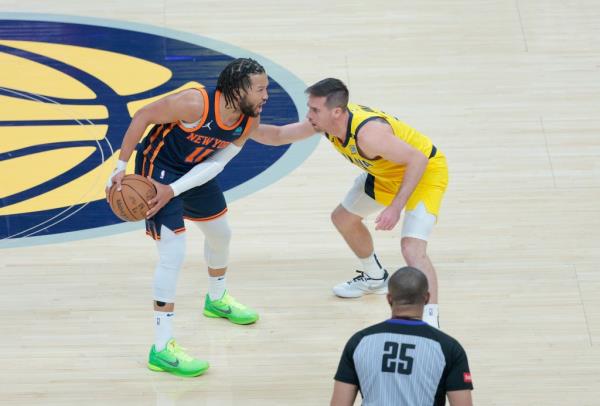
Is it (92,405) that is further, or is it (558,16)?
(558,16)

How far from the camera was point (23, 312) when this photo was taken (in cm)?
703

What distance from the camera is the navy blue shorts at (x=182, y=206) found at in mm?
6262

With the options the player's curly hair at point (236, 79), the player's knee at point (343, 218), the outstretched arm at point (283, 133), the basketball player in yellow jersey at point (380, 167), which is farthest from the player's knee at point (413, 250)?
the player's curly hair at point (236, 79)

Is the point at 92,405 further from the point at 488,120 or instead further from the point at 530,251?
the point at 488,120

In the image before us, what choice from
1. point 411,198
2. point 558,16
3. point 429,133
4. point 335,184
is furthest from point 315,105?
point 558,16

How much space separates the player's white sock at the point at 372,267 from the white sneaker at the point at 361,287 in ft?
0.09

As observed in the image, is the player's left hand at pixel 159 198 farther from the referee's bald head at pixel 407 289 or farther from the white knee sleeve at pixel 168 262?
the referee's bald head at pixel 407 289

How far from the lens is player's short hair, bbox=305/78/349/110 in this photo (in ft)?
20.7

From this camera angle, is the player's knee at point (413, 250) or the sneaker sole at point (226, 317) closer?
the player's knee at point (413, 250)

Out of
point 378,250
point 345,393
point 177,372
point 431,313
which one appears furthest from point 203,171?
point 345,393

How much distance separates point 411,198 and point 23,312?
2.62m

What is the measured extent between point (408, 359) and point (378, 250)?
3.39 m

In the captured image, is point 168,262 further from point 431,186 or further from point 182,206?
point 431,186

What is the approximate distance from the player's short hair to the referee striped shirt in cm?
209
